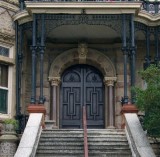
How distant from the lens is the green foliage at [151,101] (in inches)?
511

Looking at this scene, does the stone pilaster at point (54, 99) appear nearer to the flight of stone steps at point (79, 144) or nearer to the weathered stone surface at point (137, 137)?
the flight of stone steps at point (79, 144)

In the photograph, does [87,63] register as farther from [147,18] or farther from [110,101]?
[147,18]

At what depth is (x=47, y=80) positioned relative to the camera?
18.7m

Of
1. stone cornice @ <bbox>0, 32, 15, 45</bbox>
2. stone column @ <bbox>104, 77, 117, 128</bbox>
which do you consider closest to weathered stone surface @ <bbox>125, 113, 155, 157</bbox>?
stone column @ <bbox>104, 77, 117, 128</bbox>

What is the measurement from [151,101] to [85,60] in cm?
624

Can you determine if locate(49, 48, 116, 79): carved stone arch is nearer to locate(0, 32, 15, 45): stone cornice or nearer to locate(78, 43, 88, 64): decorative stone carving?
locate(78, 43, 88, 64): decorative stone carving

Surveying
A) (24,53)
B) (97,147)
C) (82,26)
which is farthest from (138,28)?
(97,147)

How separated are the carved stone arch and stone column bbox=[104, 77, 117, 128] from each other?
0.89 ft

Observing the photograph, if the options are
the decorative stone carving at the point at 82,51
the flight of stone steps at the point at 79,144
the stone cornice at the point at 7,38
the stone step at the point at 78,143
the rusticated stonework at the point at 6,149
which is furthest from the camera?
the decorative stone carving at the point at 82,51

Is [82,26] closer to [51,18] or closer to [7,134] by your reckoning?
[51,18]

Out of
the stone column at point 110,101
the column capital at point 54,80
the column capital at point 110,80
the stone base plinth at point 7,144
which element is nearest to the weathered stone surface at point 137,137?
the stone column at point 110,101

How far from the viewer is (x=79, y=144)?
13.7 m

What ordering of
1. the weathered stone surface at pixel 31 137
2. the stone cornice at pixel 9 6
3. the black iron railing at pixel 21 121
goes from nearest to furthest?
the weathered stone surface at pixel 31 137, the black iron railing at pixel 21 121, the stone cornice at pixel 9 6

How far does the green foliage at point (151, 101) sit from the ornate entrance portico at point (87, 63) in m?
4.97
